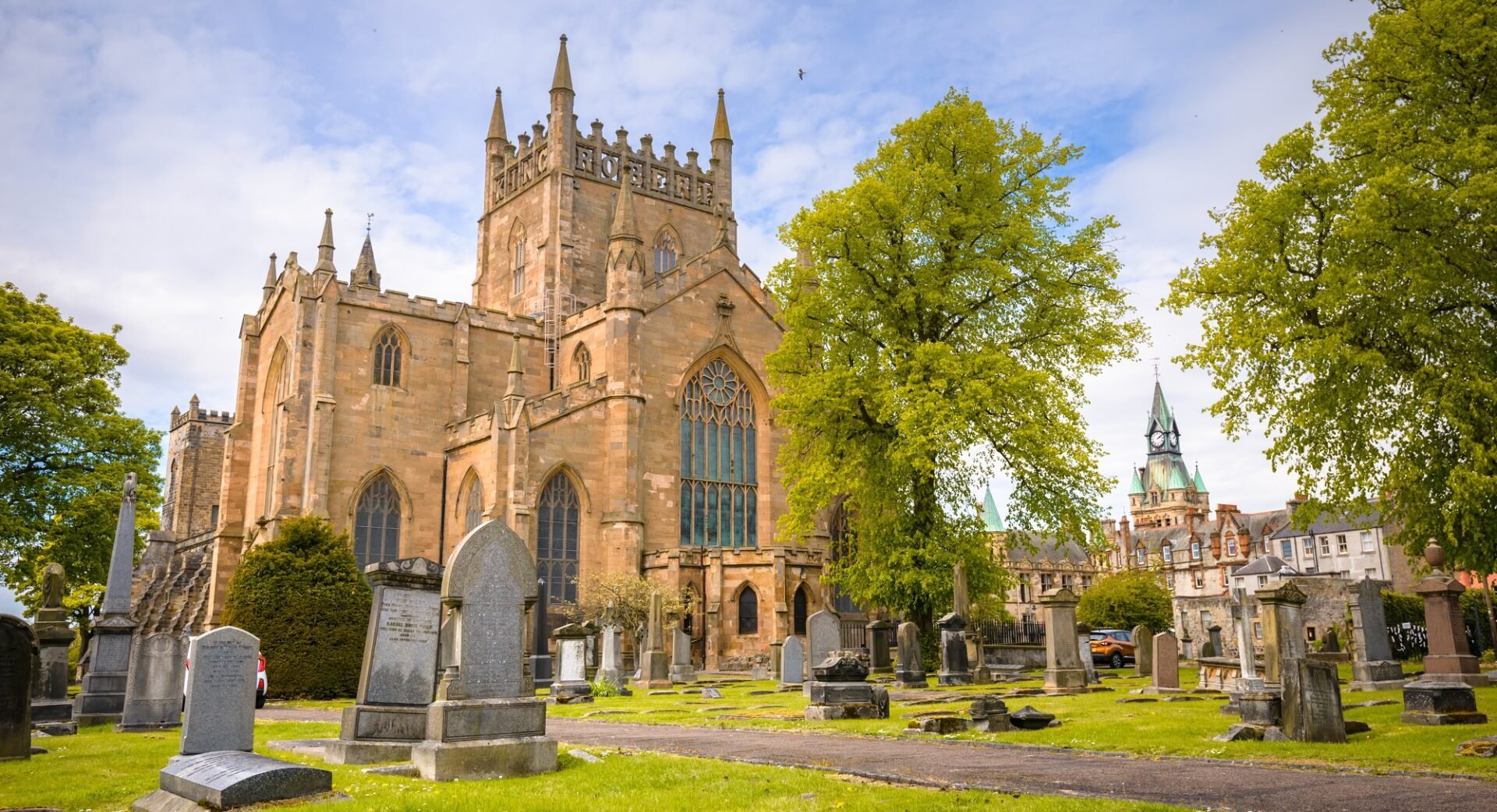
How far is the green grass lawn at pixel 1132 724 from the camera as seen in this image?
35.1 ft

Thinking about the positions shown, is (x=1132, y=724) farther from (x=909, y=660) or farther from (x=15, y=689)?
(x=15, y=689)

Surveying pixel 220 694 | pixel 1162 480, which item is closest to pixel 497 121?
pixel 220 694

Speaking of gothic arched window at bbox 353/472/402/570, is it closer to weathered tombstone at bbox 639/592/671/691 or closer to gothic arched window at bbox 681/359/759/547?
gothic arched window at bbox 681/359/759/547

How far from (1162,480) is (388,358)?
410 feet

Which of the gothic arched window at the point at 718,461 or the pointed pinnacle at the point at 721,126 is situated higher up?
the pointed pinnacle at the point at 721,126

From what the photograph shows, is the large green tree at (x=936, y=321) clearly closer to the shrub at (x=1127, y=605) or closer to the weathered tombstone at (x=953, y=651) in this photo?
the weathered tombstone at (x=953, y=651)

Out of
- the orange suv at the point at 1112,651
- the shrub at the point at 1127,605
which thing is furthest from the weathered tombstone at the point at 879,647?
the shrub at the point at 1127,605

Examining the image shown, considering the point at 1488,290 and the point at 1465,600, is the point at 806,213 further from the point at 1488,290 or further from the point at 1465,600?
the point at 1465,600

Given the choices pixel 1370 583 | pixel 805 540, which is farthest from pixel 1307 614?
pixel 1370 583

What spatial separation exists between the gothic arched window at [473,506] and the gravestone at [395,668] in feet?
86.3

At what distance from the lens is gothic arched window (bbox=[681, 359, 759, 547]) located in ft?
133

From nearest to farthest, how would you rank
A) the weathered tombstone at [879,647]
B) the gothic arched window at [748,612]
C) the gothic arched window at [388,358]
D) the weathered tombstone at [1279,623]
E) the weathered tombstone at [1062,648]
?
the weathered tombstone at [1279,623] → the weathered tombstone at [1062,648] → the weathered tombstone at [879,647] → the gothic arched window at [748,612] → the gothic arched window at [388,358]

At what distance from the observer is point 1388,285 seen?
18438 mm

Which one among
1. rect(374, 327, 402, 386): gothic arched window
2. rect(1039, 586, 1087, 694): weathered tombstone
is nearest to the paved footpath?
rect(1039, 586, 1087, 694): weathered tombstone
